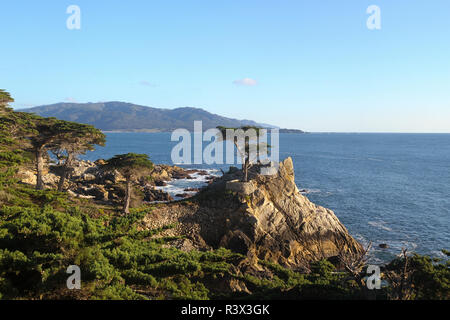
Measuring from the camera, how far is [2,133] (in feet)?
67.5

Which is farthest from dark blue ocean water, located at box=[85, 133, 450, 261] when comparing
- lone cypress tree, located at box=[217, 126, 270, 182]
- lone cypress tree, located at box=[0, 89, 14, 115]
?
lone cypress tree, located at box=[0, 89, 14, 115]

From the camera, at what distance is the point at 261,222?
28484mm

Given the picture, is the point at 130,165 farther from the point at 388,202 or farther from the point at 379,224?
the point at 388,202

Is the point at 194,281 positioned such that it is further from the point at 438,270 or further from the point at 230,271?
the point at 438,270

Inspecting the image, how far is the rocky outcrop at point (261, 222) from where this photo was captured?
26594 millimetres

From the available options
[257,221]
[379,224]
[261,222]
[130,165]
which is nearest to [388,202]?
[379,224]

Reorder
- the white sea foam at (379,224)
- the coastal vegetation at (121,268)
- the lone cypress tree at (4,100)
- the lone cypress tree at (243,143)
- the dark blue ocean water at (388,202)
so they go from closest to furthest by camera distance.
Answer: the coastal vegetation at (121,268) < the lone cypress tree at (4,100) < the lone cypress tree at (243,143) < the dark blue ocean water at (388,202) < the white sea foam at (379,224)

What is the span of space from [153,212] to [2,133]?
521 inches

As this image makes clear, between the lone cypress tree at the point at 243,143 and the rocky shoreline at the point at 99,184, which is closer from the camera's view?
the lone cypress tree at the point at 243,143

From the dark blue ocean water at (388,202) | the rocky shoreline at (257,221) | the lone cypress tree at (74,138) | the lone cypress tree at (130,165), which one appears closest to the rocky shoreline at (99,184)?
the lone cypress tree at (74,138)

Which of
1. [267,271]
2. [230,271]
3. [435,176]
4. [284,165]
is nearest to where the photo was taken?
[230,271]

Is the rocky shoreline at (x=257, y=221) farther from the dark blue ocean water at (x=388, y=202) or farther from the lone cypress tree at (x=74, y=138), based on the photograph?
the dark blue ocean water at (x=388, y=202)

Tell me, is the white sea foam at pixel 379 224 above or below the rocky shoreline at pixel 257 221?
below
